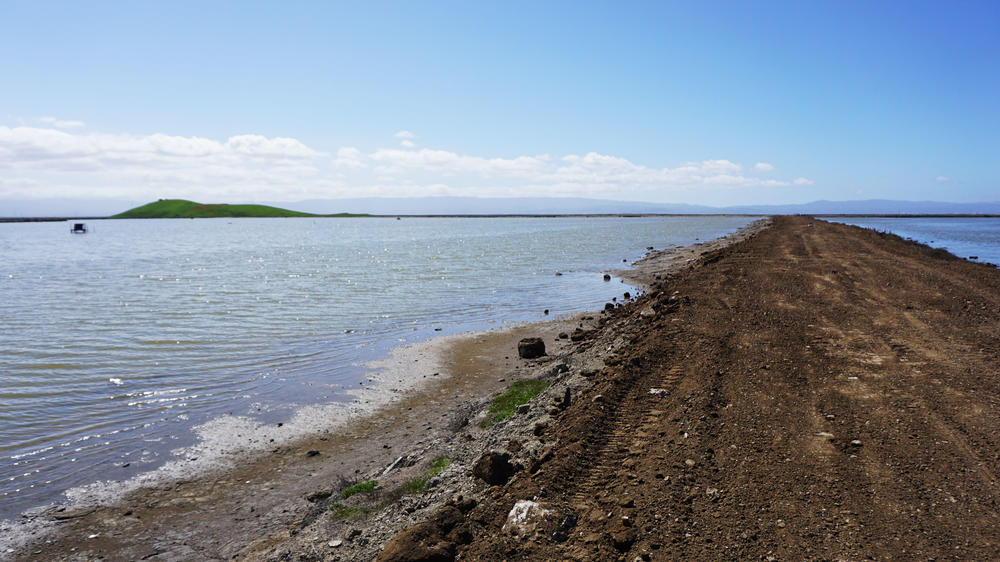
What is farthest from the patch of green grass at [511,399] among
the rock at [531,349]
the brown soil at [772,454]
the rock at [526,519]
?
the rock at [526,519]

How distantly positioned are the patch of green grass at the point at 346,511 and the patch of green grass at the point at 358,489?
407 mm

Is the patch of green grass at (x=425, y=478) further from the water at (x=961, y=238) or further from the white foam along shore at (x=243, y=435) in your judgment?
the water at (x=961, y=238)

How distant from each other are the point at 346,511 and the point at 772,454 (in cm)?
615

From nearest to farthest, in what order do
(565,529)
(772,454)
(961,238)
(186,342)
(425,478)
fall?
(565,529), (772,454), (425,478), (186,342), (961,238)

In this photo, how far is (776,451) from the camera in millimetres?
7129

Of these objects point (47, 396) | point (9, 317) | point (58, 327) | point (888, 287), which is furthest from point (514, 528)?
point (9, 317)

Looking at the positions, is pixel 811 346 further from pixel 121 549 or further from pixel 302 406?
pixel 121 549

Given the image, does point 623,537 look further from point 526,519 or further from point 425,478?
point 425,478

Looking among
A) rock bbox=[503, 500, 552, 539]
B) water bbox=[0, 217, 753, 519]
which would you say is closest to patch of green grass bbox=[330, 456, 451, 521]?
rock bbox=[503, 500, 552, 539]

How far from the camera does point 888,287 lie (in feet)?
67.1

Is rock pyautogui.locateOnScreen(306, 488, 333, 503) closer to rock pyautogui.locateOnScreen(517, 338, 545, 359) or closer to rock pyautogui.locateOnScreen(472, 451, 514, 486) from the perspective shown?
rock pyautogui.locateOnScreen(472, 451, 514, 486)

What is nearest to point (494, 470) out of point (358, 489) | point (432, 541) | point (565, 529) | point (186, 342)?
point (432, 541)

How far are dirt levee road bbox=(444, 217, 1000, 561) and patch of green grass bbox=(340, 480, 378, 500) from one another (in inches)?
119

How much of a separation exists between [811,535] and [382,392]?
11.6 m
